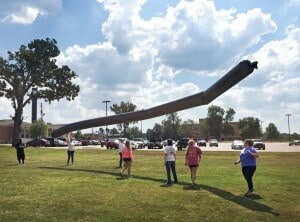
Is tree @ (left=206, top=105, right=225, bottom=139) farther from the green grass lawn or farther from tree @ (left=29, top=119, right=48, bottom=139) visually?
the green grass lawn

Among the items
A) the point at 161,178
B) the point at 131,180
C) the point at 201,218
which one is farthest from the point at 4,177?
the point at 201,218

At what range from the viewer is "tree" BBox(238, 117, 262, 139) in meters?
159

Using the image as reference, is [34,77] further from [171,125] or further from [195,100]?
[171,125]

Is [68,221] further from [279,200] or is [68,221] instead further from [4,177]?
[4,177]

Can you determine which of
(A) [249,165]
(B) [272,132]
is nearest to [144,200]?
(A) [249,165]

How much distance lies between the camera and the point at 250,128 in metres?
160

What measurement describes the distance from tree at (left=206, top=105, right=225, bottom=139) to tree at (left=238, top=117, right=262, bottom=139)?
3244 centimetres

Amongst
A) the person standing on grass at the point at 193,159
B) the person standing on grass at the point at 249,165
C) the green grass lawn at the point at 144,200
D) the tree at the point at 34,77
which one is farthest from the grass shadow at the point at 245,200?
the tree at the point at 34,77

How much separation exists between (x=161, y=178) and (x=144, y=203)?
21.5ft

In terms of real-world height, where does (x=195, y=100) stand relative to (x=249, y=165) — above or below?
above

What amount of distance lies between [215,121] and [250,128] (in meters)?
36.4

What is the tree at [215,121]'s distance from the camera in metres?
195

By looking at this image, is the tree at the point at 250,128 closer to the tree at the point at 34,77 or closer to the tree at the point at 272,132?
the tree at the point at 272,132

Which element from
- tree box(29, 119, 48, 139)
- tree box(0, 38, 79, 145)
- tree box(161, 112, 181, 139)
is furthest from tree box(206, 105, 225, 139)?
tree box(0, 38, 79, 145)
